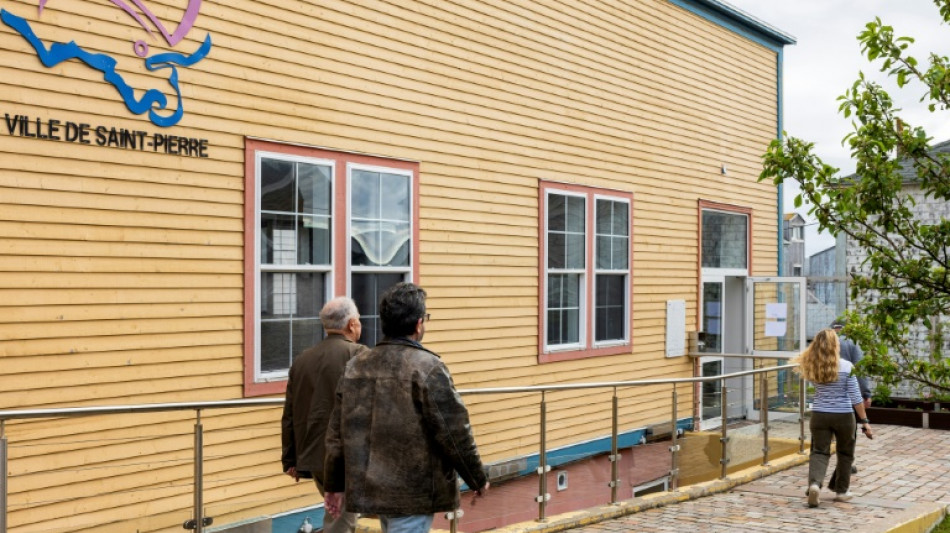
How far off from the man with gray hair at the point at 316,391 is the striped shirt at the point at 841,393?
545 centimetres

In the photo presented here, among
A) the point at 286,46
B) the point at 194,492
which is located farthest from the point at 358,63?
the point at 194,492

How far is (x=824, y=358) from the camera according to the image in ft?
32.8

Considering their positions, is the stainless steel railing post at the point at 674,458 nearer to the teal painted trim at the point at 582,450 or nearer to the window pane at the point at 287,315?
the teal painted trim at the point at 582,450

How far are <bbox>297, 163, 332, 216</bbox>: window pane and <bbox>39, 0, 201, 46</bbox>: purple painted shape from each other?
5.18ft

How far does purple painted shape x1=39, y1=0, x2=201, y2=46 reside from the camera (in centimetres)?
827

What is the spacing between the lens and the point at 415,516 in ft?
16.0

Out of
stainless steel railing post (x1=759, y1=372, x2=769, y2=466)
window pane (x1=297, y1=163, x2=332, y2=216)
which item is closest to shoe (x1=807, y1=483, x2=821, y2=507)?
stainless steel railing post (x1=759, y1=372, x2=769, y2=466)

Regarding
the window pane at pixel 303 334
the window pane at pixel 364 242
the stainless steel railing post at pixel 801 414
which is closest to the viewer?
the window pane at pixel 303 334

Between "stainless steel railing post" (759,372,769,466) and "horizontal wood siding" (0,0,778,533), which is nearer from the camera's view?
"horizontal wood siding" (0,0,778,533)

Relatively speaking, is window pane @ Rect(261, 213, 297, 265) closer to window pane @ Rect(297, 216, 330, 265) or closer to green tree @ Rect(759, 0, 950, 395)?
window pane @ Rect(297, 216, 330, 265)

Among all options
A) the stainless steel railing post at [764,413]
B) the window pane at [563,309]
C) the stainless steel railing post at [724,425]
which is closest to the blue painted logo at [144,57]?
the window pane at [563,309]

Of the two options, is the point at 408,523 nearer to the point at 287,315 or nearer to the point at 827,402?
the point at 287,315

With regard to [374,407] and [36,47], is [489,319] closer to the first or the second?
[36,47]

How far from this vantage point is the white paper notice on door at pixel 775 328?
17750 mm
